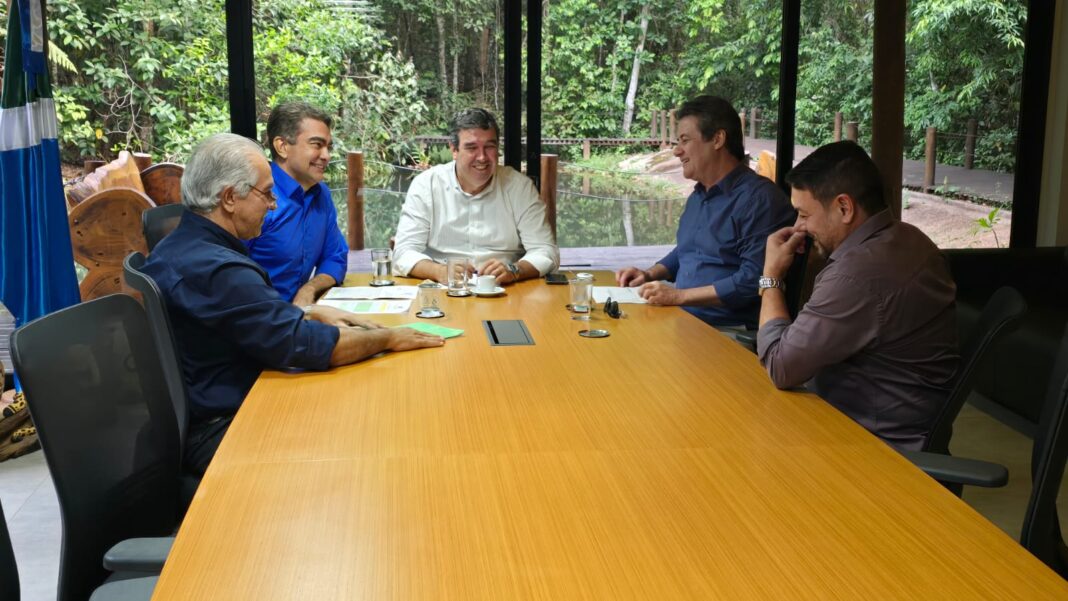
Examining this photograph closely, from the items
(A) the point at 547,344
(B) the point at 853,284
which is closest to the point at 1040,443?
(B) the point at 853,284

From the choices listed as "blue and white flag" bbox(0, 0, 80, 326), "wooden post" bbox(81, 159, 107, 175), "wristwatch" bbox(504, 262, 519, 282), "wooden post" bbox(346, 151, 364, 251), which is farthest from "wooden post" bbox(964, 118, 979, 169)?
"blue and white flag" bbox(0, 0, 80, 326)

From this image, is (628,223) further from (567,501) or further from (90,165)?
(567,501)

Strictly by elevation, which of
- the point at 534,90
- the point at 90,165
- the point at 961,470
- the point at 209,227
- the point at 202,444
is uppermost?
the point at 534,90

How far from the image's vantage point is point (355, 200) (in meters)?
5.13

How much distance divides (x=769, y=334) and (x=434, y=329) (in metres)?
1.02

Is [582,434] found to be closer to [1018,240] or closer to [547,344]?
[547,344]

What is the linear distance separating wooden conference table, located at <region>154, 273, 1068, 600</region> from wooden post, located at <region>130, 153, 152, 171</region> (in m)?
2.88

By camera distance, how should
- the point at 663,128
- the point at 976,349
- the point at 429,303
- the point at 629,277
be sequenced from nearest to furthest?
the point at 976,349
the point at 429,303
the point at 629,277
the point at 663,128

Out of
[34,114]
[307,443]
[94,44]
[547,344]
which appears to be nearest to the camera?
[307,443]

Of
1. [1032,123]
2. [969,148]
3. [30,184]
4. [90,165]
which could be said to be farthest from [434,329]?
[1032,123]

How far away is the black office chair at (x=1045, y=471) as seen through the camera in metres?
1.76

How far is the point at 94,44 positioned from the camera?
184 inches

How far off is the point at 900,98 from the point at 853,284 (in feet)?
12.3

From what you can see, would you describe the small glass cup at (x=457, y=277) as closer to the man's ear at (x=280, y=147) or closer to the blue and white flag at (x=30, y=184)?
the man's ear at (x=280, y=147)
